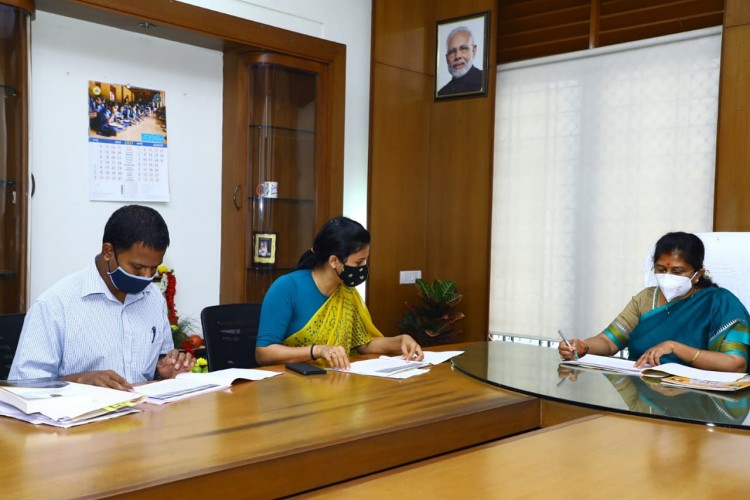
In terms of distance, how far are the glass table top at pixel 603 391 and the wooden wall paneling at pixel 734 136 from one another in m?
1.57

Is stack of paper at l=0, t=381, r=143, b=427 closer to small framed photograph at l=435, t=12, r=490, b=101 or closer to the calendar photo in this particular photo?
the calendar photo

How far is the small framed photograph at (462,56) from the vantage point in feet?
15.5

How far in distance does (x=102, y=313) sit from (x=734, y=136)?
3.13 m

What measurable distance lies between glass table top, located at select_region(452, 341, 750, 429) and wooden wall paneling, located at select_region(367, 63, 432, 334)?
198cm

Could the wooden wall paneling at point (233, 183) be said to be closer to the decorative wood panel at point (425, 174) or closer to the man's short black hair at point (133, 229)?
the decorative wood panel at point (425, 174)

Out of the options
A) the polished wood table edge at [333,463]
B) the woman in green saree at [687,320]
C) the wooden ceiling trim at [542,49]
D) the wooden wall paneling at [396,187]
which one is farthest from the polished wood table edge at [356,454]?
the wooden ceiling trim at [542,49]

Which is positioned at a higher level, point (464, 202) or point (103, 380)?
point (464, 202)

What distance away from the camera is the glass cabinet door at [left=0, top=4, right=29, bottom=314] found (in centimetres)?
310

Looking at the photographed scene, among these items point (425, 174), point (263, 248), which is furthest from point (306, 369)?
point (425, 174)

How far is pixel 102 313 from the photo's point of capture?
2.22 metres

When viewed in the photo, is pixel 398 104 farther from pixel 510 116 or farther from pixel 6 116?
pixel 6 116

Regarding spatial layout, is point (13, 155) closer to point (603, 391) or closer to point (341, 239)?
point (341, 239)

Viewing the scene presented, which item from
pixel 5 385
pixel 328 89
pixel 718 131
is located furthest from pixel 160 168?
pixel 718 131

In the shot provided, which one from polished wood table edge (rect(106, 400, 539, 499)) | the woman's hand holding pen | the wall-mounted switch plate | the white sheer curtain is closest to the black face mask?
the woman's hand holding pen
